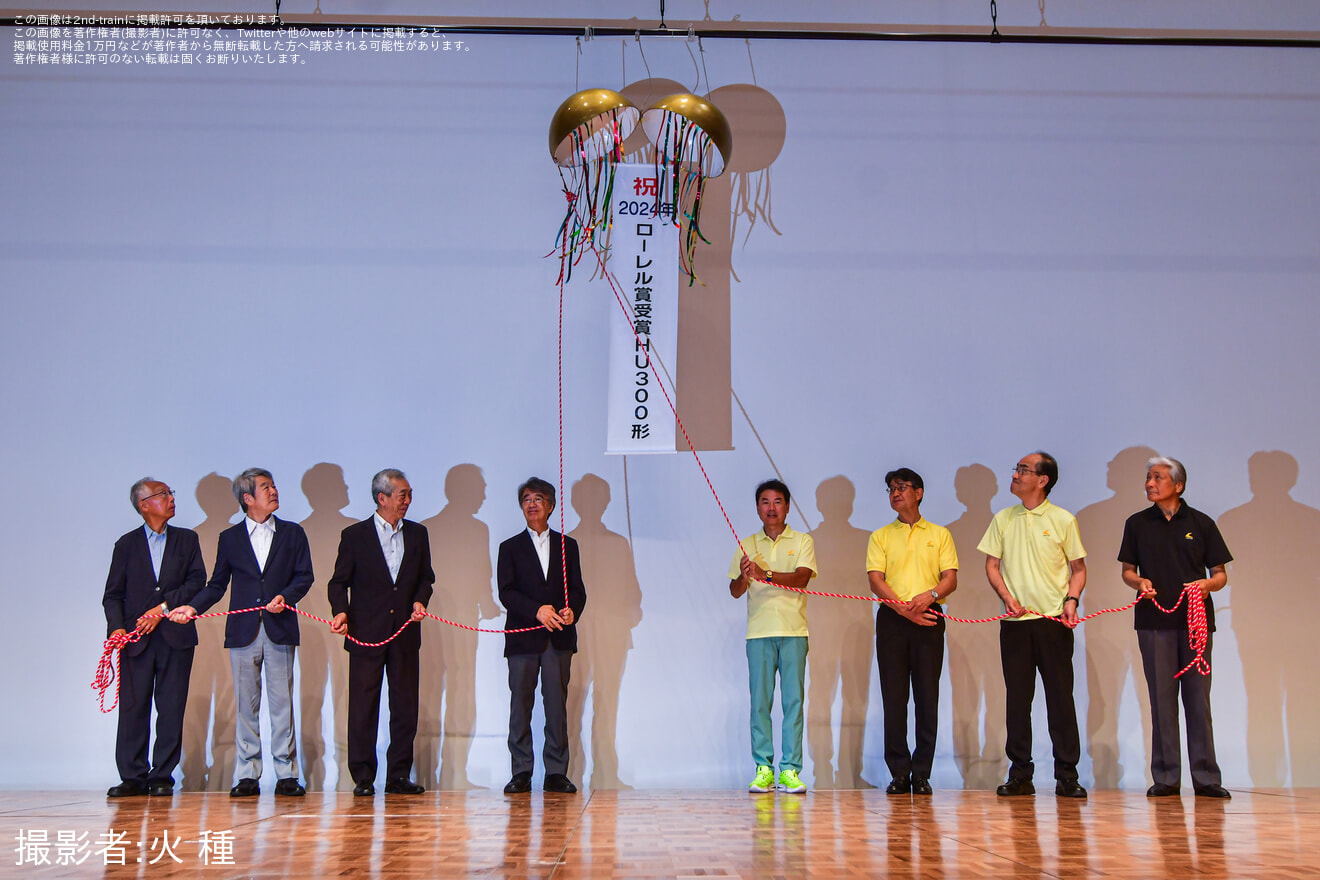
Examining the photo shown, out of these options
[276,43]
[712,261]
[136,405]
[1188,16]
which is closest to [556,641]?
[712,261]

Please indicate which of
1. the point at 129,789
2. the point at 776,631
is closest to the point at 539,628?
the point at 776,631

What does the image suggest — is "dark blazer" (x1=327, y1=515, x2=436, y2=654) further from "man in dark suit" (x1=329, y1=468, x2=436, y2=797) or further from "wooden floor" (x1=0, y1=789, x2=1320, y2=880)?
"wooden floor" (x1=0, y1=789, x2=1320, y2=880)

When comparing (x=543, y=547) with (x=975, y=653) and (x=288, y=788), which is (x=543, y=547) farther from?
(x=975, y=653)

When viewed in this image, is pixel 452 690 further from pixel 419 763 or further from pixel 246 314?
pixel 246 314

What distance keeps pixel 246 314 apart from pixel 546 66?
6.28 ft

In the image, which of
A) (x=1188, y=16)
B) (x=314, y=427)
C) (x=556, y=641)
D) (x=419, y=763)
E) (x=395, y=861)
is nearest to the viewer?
(x=395, y=861)

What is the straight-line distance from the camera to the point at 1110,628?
5000 millimetres

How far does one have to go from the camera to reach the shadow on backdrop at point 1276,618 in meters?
4.91

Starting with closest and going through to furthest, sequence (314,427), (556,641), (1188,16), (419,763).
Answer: (556,641)
(419,763)
(314,427)
(1188,16)

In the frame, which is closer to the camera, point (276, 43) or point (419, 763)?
point (419, 763)

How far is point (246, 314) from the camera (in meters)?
5.18

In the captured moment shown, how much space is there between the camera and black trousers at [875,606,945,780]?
169 inches

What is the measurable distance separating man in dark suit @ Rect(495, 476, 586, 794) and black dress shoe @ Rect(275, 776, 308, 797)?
2.71 ft

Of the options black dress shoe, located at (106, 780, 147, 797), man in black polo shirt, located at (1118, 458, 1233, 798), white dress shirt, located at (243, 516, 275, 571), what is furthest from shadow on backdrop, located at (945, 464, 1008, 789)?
black dress shoe, located at (106, 780, 147, 797)
